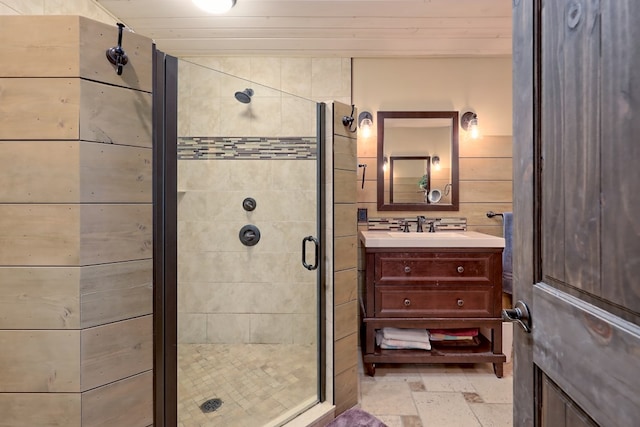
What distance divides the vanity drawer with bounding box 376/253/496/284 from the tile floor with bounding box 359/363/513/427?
667 millimetres

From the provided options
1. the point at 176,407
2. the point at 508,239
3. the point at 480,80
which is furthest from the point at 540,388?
the point at 480,80

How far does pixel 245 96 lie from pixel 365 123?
93cm

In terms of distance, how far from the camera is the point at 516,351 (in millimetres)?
813

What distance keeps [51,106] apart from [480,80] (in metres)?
2.68

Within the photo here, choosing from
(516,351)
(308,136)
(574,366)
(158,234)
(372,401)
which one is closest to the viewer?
(574,366)

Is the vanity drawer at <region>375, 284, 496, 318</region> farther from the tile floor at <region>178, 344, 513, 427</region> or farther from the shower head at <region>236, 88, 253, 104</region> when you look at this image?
the shower head at <region>236, 88, 253, 104</region>

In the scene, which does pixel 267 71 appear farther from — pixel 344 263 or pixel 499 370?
pixel 499 370

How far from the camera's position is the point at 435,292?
1880 millimetres

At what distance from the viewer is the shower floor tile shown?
4.60 feet

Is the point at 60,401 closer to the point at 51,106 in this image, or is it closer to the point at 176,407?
the point at 176,407

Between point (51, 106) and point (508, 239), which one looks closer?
point (51, 106)

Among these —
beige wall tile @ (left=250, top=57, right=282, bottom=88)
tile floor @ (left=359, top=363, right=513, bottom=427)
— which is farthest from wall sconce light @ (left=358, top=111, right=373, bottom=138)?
tile floor @ (left=359, top=363, right=513, bottom=427)

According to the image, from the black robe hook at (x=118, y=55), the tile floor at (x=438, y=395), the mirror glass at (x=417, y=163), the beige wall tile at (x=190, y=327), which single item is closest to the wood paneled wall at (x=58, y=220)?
the black robe hook at (x=118, y=55)

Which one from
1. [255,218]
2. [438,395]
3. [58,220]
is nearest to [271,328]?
[255,218]
